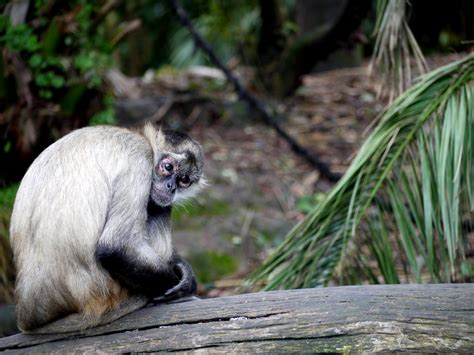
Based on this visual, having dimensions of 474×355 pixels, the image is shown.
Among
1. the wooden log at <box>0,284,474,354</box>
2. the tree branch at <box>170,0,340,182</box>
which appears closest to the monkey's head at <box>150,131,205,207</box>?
the wooden log at <box>0,284,474,354</box>

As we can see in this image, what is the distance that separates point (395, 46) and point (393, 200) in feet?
3.64

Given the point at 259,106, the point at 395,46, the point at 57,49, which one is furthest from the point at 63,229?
the point at 259,106

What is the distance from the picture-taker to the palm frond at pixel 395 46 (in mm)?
4703

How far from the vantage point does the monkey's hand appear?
3.70m

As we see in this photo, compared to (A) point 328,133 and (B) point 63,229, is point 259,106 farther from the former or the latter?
(B) point 63,229

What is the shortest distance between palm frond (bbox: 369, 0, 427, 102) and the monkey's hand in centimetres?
195

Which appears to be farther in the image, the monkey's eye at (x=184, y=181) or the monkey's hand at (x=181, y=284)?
the monkey's eye at (x=184, y=181)

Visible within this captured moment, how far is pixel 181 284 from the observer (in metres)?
3.77

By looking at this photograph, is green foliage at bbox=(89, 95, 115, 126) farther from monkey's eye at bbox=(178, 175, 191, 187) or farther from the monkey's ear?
monkey's eye at bbox=(178, 175, 191, 187)

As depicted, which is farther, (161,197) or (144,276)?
(161,197)

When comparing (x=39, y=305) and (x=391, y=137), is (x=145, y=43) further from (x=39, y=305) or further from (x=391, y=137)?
(x=39, y=305)

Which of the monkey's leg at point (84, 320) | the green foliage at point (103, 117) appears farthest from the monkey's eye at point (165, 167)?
the green foliage at point (103, 117)

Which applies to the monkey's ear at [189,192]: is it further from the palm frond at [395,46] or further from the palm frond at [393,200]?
the palm frond at [395,46]

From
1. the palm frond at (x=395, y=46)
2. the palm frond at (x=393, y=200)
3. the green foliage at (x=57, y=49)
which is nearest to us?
the palm frond at (x=393, y=200)
